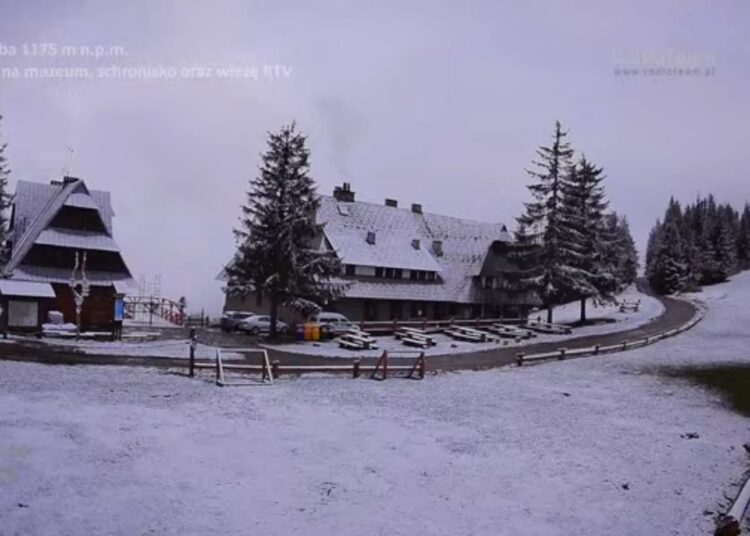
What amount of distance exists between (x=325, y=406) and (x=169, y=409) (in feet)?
16.2

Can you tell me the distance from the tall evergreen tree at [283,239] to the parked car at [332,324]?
1860 mm

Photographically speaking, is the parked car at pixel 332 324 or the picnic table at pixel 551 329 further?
the picnic table at pixel 551 329

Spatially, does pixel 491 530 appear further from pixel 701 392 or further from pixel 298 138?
pixel 298 138

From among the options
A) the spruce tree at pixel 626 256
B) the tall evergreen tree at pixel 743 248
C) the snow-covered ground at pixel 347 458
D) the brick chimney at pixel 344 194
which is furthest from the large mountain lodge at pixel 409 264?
the tall evergreen tree at pixel 743 248

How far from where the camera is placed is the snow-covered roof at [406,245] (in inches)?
2037

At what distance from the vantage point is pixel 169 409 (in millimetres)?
18641

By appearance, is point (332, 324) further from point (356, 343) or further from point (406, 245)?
point (406, 245)

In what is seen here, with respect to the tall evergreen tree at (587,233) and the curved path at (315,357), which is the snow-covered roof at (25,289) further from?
the tall evergreen tree at (587,233)

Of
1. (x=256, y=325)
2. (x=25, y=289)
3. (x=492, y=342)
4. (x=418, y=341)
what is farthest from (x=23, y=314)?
(x=492, y=342)

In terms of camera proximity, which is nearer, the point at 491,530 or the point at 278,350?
the point at 491,530

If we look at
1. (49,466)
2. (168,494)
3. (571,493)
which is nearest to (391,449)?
(571,493)

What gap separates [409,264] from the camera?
54656 millimetres

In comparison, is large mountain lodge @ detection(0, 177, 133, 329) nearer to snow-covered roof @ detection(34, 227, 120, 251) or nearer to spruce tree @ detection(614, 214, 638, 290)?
snow-covered roof @ detection(34, 227, 120, 251)

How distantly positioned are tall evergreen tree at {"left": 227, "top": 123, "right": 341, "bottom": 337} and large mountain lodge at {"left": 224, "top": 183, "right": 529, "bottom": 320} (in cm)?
429
